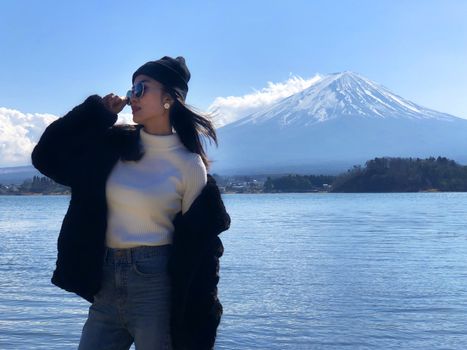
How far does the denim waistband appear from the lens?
2.63m

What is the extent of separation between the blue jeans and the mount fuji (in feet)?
557

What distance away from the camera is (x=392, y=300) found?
9828mm

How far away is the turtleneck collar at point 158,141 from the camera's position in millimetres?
2729

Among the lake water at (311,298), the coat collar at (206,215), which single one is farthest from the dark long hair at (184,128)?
the lake water at (311,298)

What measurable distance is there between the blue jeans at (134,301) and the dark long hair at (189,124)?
0.34 m

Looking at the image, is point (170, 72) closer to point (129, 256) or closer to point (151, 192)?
point (151, 192)

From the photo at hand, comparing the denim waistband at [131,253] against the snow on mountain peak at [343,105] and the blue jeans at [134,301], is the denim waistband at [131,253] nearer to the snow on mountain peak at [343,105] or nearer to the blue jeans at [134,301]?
the blue jeans at [134,301]

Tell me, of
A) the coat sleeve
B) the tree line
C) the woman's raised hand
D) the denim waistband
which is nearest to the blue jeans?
the denim waistband

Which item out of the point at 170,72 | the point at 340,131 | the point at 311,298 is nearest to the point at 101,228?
the point at 170,72

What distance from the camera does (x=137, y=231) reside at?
2.64 meters

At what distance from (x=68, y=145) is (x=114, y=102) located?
219 millimetres

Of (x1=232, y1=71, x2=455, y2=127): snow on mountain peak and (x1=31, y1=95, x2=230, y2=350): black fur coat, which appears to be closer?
(x1=31, y1=95, x2=230, y2=350): black fur coat

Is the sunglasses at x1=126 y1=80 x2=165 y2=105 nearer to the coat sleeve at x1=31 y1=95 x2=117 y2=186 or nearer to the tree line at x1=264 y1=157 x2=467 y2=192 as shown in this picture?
the coat sleeve at x1=31 y1=95 x2=117 y2=186

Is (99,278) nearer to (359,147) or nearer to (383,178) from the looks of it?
(383,178)
